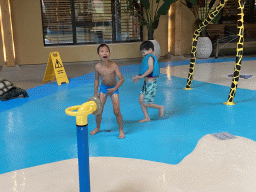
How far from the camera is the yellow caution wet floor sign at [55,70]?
697cm

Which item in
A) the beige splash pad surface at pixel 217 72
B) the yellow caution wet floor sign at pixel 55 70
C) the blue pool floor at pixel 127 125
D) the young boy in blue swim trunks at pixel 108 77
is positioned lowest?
the blue pool floor at pixel 127 125

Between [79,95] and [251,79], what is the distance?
400 centimetres

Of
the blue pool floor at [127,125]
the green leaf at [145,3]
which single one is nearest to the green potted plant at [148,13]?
the green leaf at [145,3]

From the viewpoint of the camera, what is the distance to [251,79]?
700 centimetres

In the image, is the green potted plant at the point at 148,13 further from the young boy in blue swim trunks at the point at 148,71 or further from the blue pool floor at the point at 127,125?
the young boy in blue swim trunks at the point at 148,71

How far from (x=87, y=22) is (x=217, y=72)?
481 cm

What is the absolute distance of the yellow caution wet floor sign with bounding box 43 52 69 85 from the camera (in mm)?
6969

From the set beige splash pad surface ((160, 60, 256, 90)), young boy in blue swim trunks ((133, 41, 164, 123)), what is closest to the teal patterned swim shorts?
young boy in blue swim trunks ((133, 41, 164, 123))

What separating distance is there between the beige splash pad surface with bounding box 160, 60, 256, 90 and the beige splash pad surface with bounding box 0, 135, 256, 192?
142 inches

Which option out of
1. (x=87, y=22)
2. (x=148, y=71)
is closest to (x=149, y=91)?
(x=148, y=71)

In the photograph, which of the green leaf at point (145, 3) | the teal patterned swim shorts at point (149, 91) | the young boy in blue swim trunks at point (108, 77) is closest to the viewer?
the young boy in blue swim trunks at point (108, 77)

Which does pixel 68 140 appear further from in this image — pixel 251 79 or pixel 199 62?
pixel 199 62

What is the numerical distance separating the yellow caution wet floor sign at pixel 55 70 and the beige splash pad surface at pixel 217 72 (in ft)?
8.86

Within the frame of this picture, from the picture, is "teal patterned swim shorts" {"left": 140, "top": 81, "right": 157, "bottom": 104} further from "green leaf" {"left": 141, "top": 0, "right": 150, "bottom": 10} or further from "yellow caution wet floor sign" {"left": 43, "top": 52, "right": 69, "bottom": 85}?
"green leaf" {"left": 141, "top": 0, "right": 150, "bottom": 10}
